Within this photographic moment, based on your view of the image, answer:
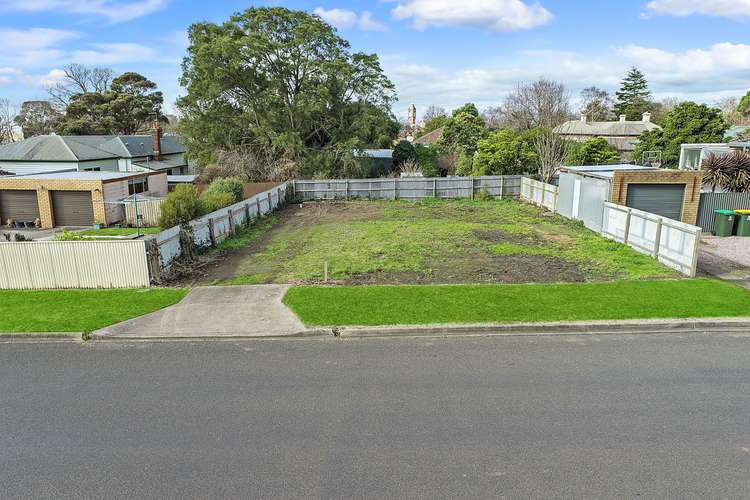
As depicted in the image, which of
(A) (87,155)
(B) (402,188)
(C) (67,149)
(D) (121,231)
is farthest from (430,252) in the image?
(A) (87,155)

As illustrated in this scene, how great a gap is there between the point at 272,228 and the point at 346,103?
19390mm

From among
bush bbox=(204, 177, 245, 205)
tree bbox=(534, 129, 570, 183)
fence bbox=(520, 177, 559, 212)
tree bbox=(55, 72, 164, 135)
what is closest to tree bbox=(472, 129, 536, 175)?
tree bbox=(534, 129, 570, 183)

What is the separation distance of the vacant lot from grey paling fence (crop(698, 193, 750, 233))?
15.7 ft

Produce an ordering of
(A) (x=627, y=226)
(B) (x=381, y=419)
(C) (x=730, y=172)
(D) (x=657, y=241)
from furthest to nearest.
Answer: (C) (x=730, y=172), (A) (x=627, y=226), (D) (x=657, y=241), (B) (x=381, y=419)

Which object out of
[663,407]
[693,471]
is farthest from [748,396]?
[693,471]

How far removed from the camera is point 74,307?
12.4 m

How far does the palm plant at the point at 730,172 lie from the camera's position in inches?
940

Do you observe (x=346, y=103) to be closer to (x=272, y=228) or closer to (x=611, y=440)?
(x=272, y=228)

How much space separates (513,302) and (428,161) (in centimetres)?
3970

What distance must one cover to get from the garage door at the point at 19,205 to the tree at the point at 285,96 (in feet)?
39.1

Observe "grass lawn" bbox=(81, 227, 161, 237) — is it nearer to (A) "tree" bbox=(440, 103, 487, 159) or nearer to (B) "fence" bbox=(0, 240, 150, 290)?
(B) "fence" bbox=(0, 240, 150, 290)

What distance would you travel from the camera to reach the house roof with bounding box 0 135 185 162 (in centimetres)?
4428

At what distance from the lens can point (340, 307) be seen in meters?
12.0

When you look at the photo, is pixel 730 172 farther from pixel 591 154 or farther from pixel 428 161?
pixel 428 161
